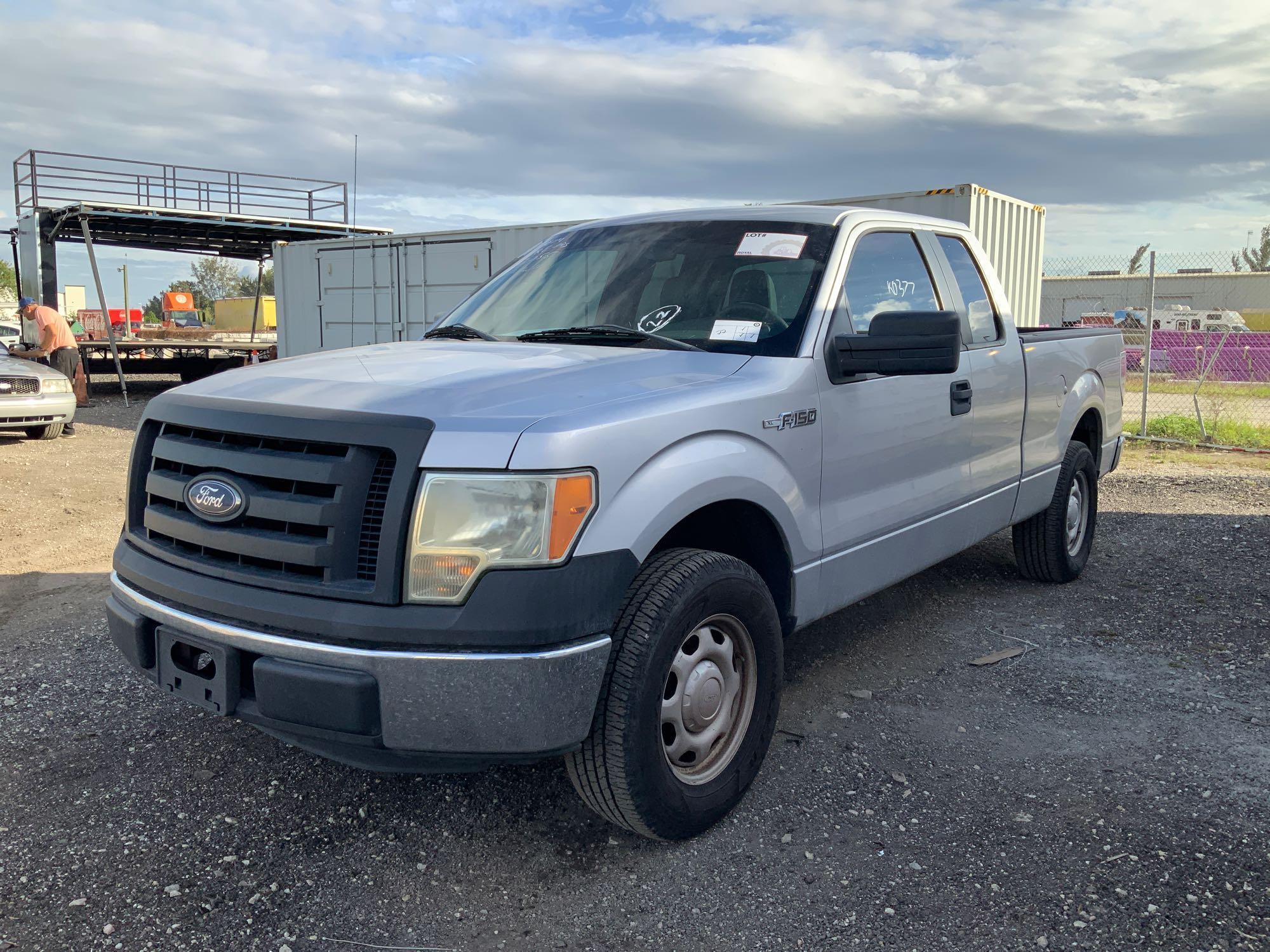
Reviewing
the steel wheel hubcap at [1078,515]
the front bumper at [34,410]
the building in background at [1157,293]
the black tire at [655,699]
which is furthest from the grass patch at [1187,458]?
the building in background at [1157,293]

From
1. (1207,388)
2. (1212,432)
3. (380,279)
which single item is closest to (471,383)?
(1212,432)

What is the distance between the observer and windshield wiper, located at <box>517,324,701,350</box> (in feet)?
11.5

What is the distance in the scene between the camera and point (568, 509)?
2537 millimetres

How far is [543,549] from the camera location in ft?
8.24

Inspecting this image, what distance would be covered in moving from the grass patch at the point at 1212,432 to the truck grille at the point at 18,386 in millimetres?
13186

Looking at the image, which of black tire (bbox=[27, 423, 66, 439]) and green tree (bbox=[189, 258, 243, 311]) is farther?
green tree (bbox=[189, 258, 243, 311])

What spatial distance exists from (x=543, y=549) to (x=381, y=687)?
1.68 feet

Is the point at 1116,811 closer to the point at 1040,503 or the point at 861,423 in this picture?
the point at 861,423

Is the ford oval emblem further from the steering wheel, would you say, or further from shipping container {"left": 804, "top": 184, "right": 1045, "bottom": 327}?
shipping container {"left": 804, "top": 184, "right": 1045, "bottom": 327}

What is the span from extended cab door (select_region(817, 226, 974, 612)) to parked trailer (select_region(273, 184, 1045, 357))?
7370 millimetres

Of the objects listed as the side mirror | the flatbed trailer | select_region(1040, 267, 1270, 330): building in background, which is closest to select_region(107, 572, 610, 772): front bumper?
the side mirror

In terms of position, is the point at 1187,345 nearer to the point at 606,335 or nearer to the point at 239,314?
→ the point at 606,335

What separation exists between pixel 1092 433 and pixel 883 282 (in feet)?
9.21

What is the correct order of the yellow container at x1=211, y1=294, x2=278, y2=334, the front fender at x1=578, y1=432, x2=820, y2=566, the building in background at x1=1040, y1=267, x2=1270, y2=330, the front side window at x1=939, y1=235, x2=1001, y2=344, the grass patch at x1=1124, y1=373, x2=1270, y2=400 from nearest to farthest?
the front fender at x1=578, y1=432, x2=820, y2=566, the front side window at x1=939, y1=235, x2=1001, y2=344, the grass patch at x1=1124, y1=373, x2=1270, y2=400, the building in background at x1=1040, y1=267, x2=1270, y2=330, the yellow container at x1=211, y1=294, x2=278, y2=334
